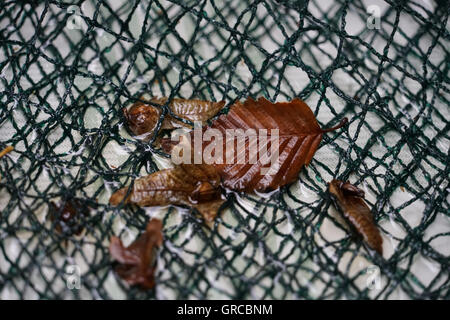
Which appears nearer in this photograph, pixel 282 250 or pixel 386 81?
pixel 282 250

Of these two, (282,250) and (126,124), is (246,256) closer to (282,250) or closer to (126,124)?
(282,250)

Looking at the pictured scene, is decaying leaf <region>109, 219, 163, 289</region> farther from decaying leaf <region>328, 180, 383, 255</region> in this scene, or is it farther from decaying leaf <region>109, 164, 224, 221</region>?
decaying leaf <region>328, 180, 383, 255</region>

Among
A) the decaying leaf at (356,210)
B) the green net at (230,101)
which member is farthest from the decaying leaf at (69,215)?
the decaying leaf at (356,210)

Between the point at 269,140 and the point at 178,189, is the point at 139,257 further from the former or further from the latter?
the point at 269,140
